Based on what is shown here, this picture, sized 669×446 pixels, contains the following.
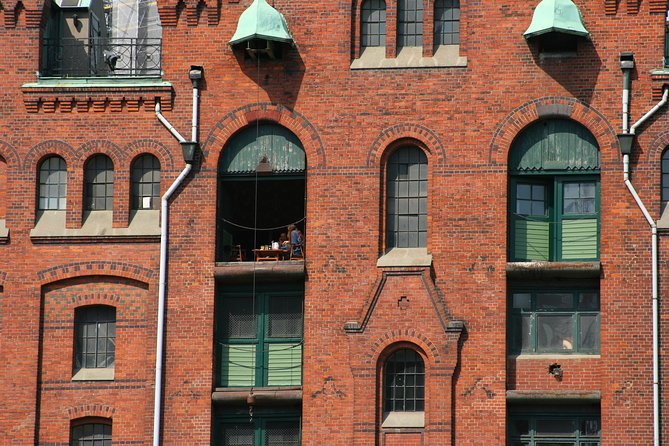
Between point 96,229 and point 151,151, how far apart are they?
2519 millimetres

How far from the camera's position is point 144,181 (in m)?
43.2

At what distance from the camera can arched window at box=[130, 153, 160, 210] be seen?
141 feet

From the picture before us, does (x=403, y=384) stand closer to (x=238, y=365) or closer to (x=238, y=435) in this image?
(x=238, y=365)

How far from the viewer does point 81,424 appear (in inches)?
1647

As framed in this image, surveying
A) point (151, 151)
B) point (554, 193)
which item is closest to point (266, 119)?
point (151, 151)

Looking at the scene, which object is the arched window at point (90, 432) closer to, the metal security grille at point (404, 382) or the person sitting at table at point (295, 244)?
the person sitting at table at point (295, 244)

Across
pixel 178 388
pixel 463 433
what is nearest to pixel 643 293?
pixel 463 433

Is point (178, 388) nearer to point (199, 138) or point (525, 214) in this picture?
point (199, 138)

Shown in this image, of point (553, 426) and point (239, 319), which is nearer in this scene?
point (553, 426)

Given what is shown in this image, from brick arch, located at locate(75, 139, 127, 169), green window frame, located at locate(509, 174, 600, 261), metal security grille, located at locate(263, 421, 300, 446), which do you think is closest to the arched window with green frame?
green window frame, located at locate(509, 174, 600, 261)

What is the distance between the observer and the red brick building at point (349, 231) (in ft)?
133

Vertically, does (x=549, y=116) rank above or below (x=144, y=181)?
above

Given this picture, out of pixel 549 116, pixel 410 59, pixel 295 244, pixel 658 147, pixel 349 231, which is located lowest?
pixel 295 244

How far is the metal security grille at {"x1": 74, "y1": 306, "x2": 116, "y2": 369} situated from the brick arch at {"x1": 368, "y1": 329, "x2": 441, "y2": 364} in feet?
22.8
